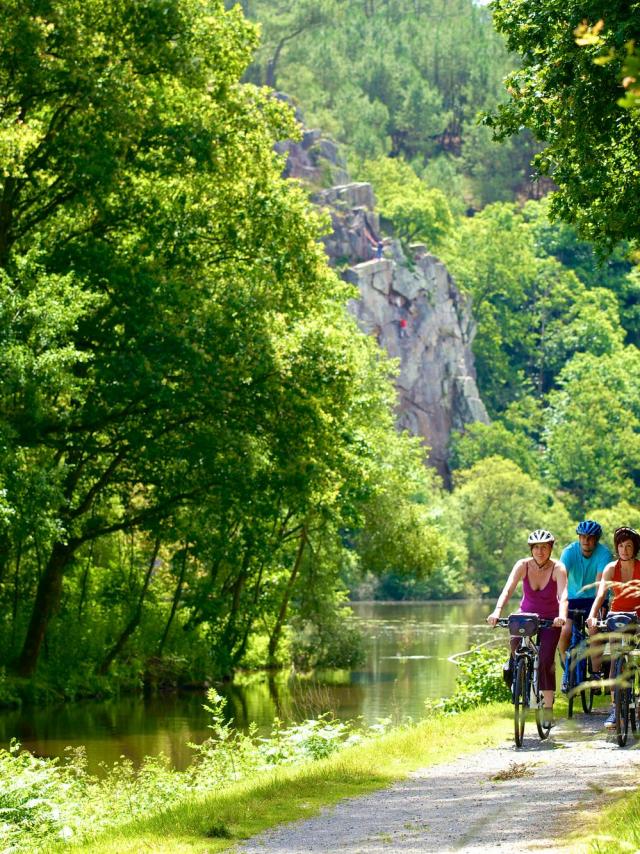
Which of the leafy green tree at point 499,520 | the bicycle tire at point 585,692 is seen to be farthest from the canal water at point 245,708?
the leafy green tree at point 499,520

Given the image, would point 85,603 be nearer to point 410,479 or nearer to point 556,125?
point 410,479

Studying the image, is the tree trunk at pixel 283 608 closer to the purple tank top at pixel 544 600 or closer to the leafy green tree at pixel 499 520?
the purple tank top at pixel 544 600

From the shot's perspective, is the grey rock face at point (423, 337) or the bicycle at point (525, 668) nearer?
the bicycle at point (525, 668)

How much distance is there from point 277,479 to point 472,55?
153734mm

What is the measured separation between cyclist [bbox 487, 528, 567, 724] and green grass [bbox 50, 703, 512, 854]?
838mm

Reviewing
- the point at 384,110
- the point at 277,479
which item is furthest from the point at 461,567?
the point at 384,110

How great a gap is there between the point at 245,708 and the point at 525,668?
16543 mm

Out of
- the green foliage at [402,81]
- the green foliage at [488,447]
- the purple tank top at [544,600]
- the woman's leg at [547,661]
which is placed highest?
the green foliage at [402,81]

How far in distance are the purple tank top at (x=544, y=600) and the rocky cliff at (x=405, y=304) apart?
87235mm

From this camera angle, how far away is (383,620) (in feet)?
203

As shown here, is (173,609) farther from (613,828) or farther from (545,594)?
(613,828)

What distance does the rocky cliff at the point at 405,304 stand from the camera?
345 feet

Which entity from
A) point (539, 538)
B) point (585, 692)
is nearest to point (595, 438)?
point (585, 692)

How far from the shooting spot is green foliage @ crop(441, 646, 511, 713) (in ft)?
54.4
